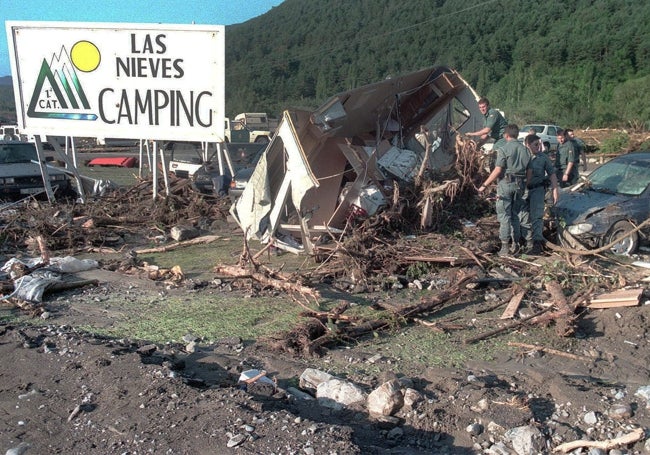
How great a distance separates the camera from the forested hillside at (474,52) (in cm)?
5112

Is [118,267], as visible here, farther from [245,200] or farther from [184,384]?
[184,384]

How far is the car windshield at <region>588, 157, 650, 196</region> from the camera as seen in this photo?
9.19 meters

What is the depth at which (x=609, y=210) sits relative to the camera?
343 inches

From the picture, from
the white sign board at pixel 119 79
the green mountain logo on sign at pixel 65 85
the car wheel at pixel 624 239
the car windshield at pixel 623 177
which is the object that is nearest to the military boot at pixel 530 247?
the car wheel at pixel 624 239

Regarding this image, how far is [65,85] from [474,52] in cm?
6573

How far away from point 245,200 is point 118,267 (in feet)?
6.64

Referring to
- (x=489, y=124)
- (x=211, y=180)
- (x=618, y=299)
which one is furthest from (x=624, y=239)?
(x=211, y=180)

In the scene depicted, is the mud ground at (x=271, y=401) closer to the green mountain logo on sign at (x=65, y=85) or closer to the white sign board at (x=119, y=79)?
the white sign board at (x=119, y=79)

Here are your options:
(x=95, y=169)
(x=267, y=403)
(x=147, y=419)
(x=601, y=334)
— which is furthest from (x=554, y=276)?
(x=95, y=169)

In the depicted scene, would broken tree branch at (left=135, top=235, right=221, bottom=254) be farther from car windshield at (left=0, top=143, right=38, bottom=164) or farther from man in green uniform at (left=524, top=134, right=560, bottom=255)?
car windshield at (left=0, top=143, right=38, bottom=164)

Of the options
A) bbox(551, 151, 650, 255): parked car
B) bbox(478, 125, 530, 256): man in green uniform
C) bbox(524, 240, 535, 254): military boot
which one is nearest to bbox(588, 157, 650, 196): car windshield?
bbox(551, 151, 650, 255): parked car

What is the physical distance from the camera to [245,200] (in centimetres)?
870

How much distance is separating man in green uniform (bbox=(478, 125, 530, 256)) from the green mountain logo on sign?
805 cm

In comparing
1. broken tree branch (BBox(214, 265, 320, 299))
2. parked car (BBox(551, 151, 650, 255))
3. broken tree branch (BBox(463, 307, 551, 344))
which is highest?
parked car (BBox(551, 151, 650, 255))
